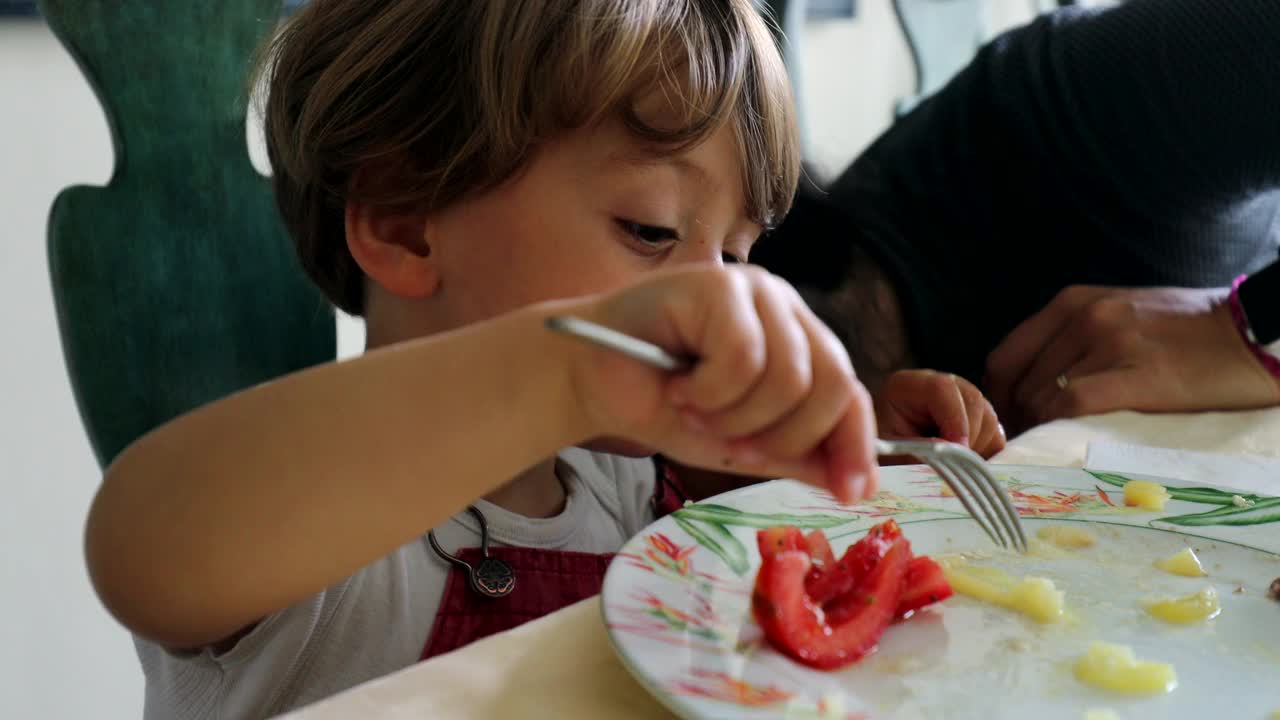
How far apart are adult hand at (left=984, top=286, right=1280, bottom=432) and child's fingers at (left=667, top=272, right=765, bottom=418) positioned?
714mm

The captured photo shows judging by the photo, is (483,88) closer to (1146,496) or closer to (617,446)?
(617,446)

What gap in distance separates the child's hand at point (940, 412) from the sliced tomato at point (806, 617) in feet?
1.44

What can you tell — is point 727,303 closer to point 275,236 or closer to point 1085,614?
point 1085,614

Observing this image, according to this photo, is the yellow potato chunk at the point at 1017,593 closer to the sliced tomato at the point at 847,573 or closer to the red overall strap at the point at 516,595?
the sliced tomato at the point at 847,573

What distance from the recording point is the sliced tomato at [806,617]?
0.50 metres

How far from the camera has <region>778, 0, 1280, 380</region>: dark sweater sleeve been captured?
4.45 ft

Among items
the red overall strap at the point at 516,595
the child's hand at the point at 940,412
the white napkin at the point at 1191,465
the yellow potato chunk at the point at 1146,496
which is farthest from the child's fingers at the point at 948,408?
the red overall strap at the point at 516,595

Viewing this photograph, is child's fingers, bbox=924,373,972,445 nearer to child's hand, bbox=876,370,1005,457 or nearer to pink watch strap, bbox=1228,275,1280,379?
child's hand, bbox=876,370,1005,457

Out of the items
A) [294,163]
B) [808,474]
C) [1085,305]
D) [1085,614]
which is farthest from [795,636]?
[1085,305]

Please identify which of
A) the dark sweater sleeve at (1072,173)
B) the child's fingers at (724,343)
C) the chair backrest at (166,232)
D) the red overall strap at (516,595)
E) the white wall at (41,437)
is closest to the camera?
the child's fingers at (724,343)

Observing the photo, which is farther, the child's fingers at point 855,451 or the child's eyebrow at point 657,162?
the child's eyebrow at point 657,162

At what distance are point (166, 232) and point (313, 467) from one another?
55 centimetres

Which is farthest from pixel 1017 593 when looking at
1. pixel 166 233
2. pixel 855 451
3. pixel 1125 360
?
pixel 166 233

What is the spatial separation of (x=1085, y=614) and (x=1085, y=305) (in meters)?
0.73
